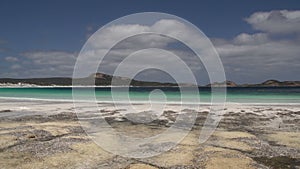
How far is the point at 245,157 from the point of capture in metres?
17.1

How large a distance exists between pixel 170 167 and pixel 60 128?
13.4 meters

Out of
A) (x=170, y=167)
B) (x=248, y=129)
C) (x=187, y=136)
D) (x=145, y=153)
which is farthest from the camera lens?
(x=248, y=129)

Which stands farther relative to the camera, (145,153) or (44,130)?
(44,130)

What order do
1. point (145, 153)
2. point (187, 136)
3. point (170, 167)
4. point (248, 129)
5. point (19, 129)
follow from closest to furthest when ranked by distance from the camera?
point (170, 167), point (145, 153), point (187, 136), point (19, 129), point (248, 129)

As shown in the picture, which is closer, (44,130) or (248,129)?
(44,130)

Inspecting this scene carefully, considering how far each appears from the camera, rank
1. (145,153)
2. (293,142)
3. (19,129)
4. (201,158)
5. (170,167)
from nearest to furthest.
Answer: (170,167)
(201,158)
(145,153)
(293,142)
(19,129)

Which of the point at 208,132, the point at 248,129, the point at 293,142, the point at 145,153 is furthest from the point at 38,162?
the point at 248,129

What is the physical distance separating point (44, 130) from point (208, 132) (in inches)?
499

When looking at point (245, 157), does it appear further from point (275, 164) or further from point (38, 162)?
point (38, 162)

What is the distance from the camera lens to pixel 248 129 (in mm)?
27656

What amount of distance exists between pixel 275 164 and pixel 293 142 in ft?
20.5

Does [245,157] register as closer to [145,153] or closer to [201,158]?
[201,158]

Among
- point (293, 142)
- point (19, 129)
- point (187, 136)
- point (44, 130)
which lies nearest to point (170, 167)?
point (187, 136)

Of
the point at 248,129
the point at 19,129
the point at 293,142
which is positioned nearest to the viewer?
the point at 293,142
